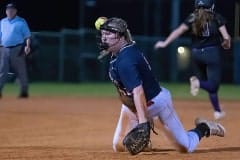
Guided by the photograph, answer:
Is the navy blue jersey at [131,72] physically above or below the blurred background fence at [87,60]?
above

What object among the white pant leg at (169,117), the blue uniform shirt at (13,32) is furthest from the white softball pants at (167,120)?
the blue uniform shirt at (13,32)

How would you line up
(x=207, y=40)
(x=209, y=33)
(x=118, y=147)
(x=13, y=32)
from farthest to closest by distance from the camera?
(x=13, y=32), (x=207, y=40), (x=209, y=33), (x=118, y=147)

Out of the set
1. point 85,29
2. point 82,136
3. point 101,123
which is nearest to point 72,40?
point 85,29

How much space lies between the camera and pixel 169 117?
7938 mm

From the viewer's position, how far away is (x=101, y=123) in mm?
11859

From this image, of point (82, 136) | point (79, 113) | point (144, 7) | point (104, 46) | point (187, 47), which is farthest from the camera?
point (144, 7)

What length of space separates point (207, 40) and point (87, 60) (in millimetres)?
15492

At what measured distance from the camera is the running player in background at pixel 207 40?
37.2 ft

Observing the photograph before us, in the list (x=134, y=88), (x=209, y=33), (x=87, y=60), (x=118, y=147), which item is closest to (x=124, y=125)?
(x=118, y=147)

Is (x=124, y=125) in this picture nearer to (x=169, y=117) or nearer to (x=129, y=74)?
(x=169, y=117)

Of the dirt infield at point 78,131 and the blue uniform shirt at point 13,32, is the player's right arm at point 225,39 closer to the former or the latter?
the dirt infield at point 78,131

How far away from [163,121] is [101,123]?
3.98 metres

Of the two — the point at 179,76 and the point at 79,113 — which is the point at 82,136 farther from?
the point at 179,76

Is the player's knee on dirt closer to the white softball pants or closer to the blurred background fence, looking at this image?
the white softball pants
